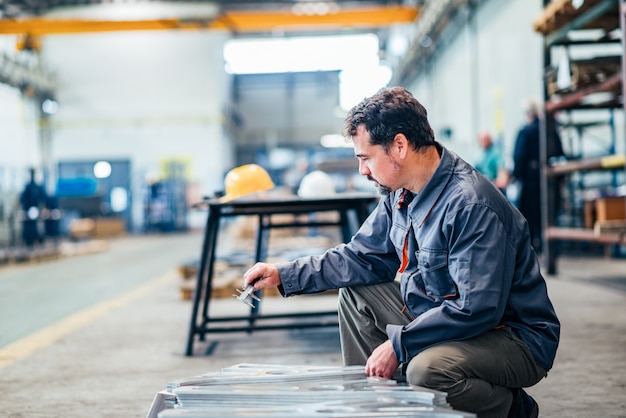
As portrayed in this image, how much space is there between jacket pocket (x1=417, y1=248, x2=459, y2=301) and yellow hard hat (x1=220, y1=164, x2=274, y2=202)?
2.28 m

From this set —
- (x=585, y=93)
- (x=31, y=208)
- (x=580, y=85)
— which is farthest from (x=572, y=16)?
(x=31, y=208)

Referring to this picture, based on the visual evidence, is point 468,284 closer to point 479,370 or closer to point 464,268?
point 464,268

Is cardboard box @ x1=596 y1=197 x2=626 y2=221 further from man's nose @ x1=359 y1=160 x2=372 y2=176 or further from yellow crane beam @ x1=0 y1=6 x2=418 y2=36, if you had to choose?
yellow crane beam @ x1=0 y1=6 x2=418 y2=36

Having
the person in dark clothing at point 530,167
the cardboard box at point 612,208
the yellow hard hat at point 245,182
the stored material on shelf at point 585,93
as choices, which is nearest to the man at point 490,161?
the person in dark clothing at point 530,167

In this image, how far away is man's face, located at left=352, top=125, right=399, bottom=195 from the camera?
2.00m

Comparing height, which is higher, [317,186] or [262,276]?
[317,186]

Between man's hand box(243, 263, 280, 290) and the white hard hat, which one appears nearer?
man's hand box(243, 263, 280, 290)

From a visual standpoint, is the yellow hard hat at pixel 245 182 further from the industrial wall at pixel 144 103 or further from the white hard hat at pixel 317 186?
the industrial wall at pixel 144 103

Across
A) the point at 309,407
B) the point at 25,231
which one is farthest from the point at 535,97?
the point at 25,231

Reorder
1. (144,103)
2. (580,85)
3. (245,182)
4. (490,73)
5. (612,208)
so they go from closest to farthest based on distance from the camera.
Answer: (245,182) → (612,208) → (580,85) → (490,73) → (144,103)

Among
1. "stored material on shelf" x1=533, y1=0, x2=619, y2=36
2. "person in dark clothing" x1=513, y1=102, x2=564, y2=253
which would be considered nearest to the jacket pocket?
"stored material on shelf" x1=533, y1=0, x2=619, y2=36

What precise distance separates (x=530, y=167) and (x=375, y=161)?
23.1ft

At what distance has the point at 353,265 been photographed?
232 cm

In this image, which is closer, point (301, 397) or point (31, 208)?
point (301, 397)
